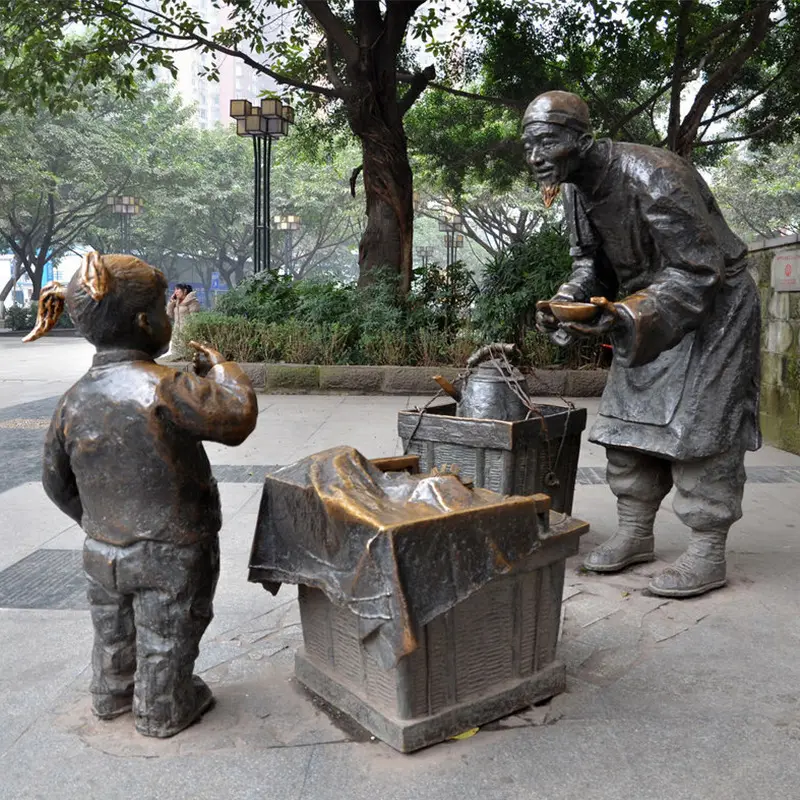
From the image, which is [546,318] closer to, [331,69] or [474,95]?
[331,69]

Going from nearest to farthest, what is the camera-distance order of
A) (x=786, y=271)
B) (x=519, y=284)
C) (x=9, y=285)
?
(x=786, y=271) < (x=519, y=284) < (x=9, y=285)

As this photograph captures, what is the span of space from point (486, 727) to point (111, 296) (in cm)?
166

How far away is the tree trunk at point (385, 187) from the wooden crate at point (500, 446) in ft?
26.5

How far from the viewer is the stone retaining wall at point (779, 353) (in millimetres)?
6758

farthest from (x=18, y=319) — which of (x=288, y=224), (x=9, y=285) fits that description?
(x=288, y=224)

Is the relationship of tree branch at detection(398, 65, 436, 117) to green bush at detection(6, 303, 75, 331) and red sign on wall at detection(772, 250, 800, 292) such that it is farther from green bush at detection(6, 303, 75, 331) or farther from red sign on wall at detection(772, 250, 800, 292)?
green bush at detection(6, 303, 75, 331)

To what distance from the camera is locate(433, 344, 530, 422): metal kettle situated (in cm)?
386

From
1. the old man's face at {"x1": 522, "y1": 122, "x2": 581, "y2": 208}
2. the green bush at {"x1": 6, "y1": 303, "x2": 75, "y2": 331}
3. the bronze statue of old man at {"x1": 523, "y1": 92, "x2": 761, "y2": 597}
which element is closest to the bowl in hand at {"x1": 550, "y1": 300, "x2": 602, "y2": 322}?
the bronze statue of old man at {"x1": 523, "y1": 92, "x2": 761, "y2": 597}

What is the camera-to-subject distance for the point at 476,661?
2.48 meters

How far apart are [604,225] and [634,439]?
942 millimetres

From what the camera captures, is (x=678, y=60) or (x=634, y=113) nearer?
(x=678, y=60)

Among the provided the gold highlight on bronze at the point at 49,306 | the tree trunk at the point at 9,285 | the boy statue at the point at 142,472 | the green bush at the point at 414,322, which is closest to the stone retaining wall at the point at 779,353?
the green bush at the point at 414,322

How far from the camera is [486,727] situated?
8.11ft

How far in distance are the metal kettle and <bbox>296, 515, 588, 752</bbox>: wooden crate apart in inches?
47.5
